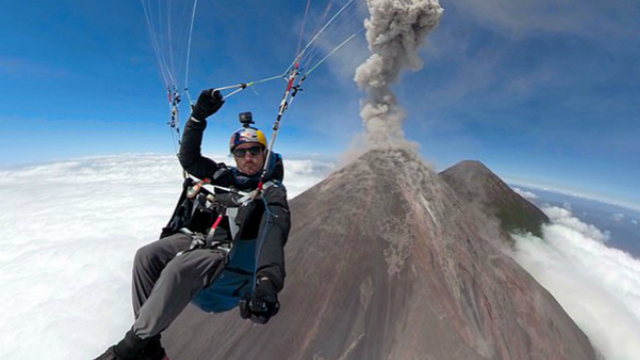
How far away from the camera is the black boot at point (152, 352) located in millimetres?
3876

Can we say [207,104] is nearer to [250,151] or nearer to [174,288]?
[250,151]

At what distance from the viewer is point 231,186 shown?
5336 millimetres

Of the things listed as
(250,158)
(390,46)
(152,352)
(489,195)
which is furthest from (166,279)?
(489,195)

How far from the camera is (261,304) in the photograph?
3615 millimetres

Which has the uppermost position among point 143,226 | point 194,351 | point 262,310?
point 262,310

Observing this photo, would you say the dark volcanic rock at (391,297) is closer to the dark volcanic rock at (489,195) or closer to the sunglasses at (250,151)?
the sunglasses at (250,151)

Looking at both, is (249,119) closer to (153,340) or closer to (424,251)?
(153,340)

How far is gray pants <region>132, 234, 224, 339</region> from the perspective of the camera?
370 centimetres

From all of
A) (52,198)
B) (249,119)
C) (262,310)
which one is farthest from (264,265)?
(52,198)

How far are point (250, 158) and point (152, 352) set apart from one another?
3292 millimetres

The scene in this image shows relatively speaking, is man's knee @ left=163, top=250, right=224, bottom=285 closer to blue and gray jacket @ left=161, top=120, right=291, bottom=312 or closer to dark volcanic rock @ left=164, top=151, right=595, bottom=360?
blue and gray jacket @ left=161, top=120, right=291, bottom=312

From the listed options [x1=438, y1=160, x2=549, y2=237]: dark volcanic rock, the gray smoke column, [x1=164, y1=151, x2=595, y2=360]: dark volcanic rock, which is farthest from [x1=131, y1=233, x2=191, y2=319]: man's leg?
[x1=438, y1=160, x2=549, y2=237]: dark volcanic rock

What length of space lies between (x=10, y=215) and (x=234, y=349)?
207 meters

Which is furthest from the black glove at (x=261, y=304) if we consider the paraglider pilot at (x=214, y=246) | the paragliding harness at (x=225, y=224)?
the paragliding harness at (x=225, y=224)
